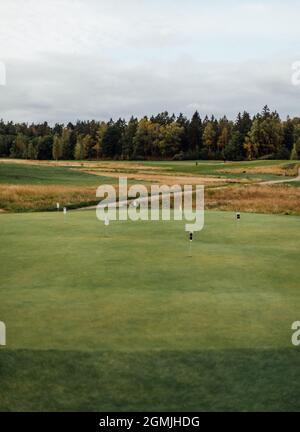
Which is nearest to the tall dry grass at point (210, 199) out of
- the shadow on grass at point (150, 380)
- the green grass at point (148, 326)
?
the green grass at point (148, 326)

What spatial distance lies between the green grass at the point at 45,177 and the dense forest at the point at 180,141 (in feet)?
224

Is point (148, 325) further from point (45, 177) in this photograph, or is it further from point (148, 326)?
point (45, 177)

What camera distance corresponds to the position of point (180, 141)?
541 ft

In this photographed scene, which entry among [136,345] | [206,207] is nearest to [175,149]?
[206,207]

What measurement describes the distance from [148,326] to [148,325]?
0.06 meters

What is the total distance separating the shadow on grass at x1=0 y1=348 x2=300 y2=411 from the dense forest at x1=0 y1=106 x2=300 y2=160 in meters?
130

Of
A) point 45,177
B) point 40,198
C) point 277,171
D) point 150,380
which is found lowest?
point 150,380

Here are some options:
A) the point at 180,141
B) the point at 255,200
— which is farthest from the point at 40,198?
the point at 180,141

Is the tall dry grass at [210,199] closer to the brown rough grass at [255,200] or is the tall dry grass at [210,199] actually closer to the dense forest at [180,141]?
the brown rough grass at [255,200]

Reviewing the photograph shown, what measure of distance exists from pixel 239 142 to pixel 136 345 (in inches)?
5535

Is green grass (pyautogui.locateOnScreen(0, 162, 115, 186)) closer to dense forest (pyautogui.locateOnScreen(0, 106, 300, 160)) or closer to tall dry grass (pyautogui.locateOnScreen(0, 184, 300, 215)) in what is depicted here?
tall dry grass (pyautogui.locateOnScreen(0, 184, 300, 215))

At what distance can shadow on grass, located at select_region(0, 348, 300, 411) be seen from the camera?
7.59 meters

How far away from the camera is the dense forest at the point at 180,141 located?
143500mm

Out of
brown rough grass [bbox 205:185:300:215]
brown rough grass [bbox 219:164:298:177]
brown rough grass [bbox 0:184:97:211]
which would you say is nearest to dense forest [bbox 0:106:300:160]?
brown rough grass [bbox 219:164:298:177]
